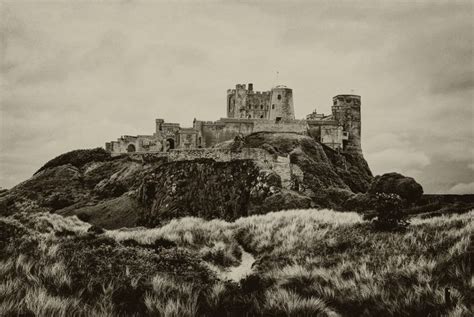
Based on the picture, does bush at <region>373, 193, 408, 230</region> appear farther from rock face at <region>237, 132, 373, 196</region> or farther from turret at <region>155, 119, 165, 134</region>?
turret at <region>155, 119, 165, 134</region>

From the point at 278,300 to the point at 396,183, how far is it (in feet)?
98.8

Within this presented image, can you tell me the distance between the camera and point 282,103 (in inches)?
2876

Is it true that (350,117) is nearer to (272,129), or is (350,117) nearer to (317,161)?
(272,129)

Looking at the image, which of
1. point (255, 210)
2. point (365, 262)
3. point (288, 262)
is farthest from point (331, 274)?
point (255, 210)

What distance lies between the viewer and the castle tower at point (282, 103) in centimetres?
7256

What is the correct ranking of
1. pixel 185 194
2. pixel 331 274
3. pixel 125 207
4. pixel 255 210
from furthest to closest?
pixel 125 207 < pixel 185 194 < pixel 255 210 < pixel 331 274

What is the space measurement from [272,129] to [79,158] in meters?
27.1

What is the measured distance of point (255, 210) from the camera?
28.7 metres

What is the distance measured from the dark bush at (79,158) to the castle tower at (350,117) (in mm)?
37763

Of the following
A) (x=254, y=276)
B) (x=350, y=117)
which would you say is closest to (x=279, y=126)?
(x=350, y=117)

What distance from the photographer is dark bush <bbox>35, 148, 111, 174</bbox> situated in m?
60.1

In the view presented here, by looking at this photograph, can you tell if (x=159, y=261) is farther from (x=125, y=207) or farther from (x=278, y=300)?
(x=125, y=207)

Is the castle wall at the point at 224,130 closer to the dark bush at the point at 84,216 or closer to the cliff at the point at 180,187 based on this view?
the cliff at the point at 180,187

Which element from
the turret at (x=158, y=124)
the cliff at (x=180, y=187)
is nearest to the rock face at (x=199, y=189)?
the cliff at (x=180, y=187)
